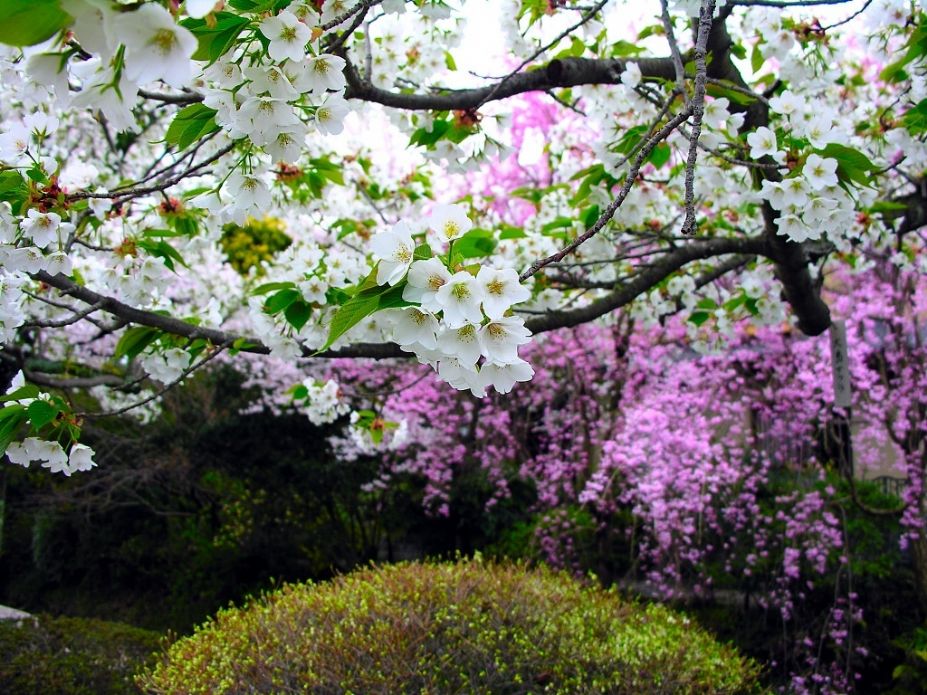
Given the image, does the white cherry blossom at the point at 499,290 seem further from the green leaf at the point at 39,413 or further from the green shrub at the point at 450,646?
the green shrub at the point at 450,646

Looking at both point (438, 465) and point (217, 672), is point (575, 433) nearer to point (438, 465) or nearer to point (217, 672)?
point (438, 465)

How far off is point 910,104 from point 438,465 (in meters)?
5.12

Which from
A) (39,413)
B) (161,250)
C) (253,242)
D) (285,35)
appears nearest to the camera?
(285,35)

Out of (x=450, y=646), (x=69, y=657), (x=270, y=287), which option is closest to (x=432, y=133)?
(x=270, y=287)

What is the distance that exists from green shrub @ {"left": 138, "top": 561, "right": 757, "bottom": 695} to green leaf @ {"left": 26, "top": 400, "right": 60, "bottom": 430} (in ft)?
4.92

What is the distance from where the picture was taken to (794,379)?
6180mm

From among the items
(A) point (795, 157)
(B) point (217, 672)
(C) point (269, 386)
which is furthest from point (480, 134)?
(C) point (269, 386)

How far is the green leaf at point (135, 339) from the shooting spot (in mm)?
2109

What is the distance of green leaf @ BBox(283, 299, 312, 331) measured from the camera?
207 centimetres

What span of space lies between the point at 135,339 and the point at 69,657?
2426mm

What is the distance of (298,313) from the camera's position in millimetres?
2100

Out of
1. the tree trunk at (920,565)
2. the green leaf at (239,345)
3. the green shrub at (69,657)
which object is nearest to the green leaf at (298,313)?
the green leaf at (239,345)

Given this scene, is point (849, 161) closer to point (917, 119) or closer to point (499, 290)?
point (917, 119)

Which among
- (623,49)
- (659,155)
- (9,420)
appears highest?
(623,49)
